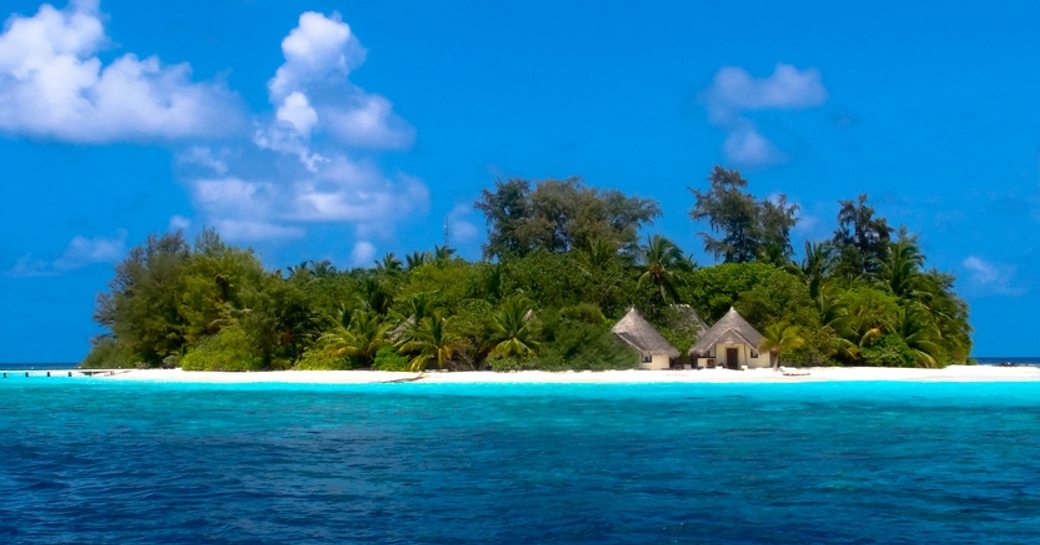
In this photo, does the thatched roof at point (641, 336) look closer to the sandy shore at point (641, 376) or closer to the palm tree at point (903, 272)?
the sandy shore at point (641, 376)

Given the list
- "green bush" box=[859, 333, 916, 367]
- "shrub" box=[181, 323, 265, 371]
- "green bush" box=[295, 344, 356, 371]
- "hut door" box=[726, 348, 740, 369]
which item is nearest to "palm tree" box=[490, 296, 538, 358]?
"green bush" box=[295, 344, 356, 371]

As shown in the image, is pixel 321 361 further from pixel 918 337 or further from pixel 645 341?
pixel 918 337

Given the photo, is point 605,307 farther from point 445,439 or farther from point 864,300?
point 445,439

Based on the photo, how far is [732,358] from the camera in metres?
38.2

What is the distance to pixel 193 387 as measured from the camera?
1332 inches

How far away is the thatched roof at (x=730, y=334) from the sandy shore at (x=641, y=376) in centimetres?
173

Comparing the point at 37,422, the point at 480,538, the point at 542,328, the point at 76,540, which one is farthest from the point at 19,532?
the point at 542,328

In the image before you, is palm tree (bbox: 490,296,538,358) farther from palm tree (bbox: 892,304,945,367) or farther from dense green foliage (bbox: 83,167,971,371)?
palm tree (bbox: 892,304,945,367)

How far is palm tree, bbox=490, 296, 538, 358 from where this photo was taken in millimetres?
35594

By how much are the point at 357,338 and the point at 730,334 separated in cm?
1404

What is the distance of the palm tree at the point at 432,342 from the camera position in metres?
36.1

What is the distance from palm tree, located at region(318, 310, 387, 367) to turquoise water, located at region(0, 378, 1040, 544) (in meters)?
14.6

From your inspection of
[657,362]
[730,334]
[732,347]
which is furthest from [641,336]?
[732,347]

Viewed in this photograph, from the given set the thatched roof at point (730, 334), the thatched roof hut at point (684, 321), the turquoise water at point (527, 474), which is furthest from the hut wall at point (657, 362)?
the turquoise water at point (527, 474)
